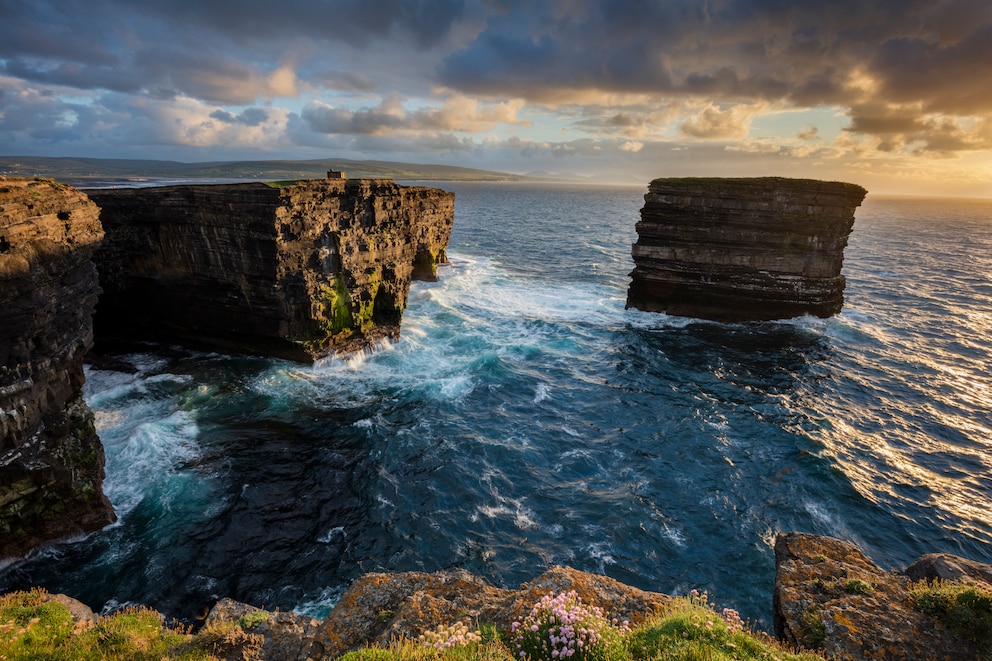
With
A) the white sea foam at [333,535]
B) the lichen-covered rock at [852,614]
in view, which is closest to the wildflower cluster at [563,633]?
the lichen-covered rock at [852,614]

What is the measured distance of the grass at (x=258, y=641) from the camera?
8.02 meters

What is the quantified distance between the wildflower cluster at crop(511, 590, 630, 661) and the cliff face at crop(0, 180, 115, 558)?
18.6m

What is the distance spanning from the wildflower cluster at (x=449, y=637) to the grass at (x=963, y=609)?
30.3 ft

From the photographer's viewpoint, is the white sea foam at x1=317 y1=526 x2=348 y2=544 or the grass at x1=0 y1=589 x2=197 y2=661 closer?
the grass at x1=0 y1=589 x2=197 y2=661

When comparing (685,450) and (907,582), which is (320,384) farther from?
(907,582)

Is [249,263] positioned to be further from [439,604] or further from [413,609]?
[439,604]

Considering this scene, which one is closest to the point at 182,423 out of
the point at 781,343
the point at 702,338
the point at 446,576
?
the point at 446,576

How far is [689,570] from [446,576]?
1080 cm

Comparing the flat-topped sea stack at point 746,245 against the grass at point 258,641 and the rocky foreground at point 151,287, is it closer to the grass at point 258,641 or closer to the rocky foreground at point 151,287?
the rocky foreground at point 151,287

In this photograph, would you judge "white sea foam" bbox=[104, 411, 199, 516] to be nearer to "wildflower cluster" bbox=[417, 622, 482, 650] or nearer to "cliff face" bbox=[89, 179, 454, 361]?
"cliff face" bbox=[89, 179, 454, 361]

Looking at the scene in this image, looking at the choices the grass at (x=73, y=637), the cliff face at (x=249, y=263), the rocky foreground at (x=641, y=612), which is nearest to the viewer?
the rocky foreground at (x=641, y=612)

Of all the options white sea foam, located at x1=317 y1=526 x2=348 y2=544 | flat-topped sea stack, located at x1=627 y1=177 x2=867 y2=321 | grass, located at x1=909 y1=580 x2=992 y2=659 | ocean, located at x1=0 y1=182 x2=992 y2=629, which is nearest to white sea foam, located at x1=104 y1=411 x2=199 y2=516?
ocean, located at x1=0 y1=182 x2=992 y2=629

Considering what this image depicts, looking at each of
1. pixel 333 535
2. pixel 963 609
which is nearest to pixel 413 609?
pixel 333 535

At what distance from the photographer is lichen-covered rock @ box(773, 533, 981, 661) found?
29.6ft
